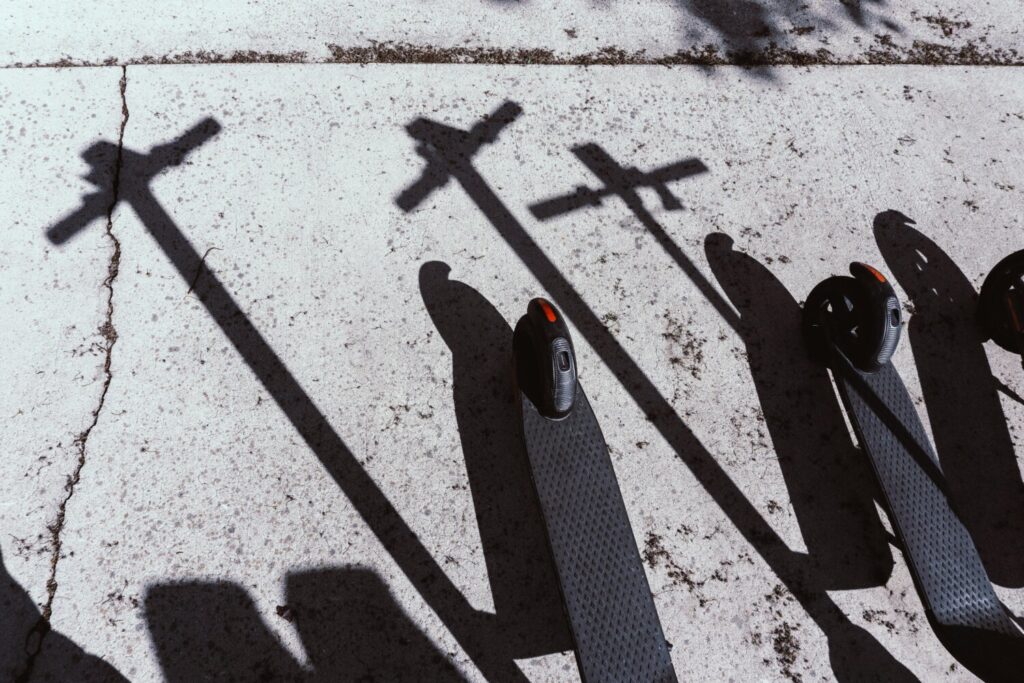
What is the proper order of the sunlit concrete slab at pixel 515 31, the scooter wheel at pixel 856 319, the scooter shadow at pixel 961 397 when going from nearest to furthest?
the scooter wheel at pixel 856 319, the scooter shadow at pixel 961 397, the sunlit concrete slab at pixel 515 31

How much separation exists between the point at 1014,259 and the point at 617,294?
5.22 ft

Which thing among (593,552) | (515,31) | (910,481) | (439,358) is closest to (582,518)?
(593,552)

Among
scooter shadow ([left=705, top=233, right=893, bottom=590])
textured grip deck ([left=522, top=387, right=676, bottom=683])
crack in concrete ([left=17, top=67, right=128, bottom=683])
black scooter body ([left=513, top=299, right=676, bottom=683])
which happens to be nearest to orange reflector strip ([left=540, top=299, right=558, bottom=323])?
black scooter body ([left=513, top=299, right=676, bottom=683])

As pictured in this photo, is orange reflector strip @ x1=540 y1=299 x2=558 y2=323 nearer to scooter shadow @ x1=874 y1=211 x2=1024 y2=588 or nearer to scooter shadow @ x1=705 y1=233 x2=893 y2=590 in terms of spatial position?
scooter shadow @ x1=705 y1=233 x2=893 y2=590

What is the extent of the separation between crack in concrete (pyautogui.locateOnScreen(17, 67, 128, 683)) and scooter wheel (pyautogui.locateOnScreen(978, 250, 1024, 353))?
11.3ft

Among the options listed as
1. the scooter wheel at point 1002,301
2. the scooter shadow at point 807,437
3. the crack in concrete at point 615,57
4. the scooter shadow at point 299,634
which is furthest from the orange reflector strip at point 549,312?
the scooter wheel at point 1002,301

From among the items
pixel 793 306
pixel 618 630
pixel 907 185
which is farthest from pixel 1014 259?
pixel 618 630

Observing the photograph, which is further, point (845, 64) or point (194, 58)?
point (845, 64)

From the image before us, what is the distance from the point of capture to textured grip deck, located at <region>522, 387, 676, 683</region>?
6.42ft

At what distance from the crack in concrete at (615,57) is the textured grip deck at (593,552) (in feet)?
5.68

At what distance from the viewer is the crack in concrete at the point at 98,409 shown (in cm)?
196

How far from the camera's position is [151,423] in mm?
2242

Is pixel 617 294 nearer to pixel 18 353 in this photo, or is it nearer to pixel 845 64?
pixel 845 64

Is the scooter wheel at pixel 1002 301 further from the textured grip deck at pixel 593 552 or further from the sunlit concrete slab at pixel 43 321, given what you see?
the sunlit concrete slab at pixel 43 321
